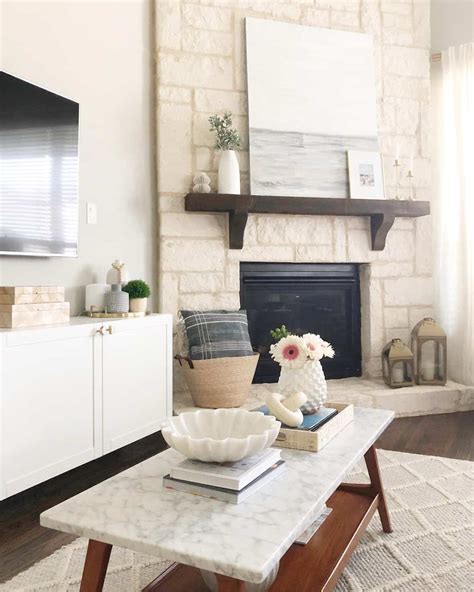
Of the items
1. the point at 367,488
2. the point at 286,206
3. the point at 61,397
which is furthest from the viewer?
the point at 286,206

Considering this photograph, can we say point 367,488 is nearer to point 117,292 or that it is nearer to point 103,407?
point 103,407

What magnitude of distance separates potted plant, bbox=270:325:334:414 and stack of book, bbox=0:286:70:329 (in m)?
1.03

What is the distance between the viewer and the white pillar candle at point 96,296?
9.03 feet

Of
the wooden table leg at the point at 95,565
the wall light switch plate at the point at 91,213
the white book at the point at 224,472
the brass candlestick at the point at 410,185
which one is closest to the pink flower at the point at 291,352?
the white book at the point at 224,472

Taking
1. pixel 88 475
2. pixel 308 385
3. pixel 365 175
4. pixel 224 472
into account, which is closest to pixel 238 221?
pixel 365 175

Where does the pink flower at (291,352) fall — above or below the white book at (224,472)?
above

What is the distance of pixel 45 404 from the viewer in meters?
2.00

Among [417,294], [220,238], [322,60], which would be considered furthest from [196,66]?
[417,294]

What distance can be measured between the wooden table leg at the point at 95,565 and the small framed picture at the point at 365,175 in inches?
116

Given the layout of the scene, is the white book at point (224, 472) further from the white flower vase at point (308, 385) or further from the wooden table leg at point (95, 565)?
the white flower vase at point (308, 385)

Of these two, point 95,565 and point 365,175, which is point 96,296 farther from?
point 365,175

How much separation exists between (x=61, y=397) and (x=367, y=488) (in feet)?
3.92

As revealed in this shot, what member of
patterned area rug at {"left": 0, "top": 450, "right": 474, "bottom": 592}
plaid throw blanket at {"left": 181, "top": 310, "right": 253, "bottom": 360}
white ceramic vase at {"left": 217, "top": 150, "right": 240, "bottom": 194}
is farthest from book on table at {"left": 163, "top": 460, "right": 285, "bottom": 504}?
white ceramic vase at {"left": 217, "top": 150, "right": 240, "bottom": 194}

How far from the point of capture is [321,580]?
1.25 meters
